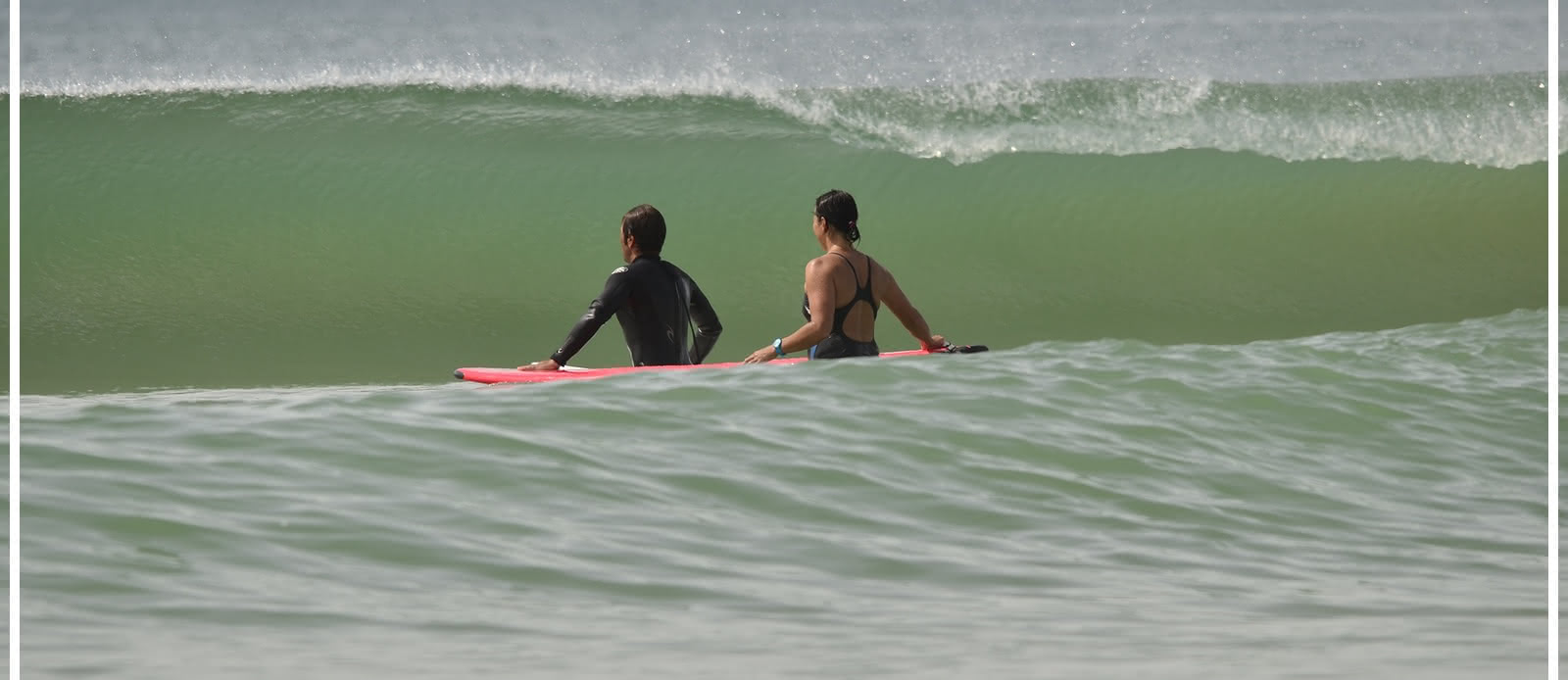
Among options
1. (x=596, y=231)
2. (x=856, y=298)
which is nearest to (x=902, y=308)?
(x=856, y=298)

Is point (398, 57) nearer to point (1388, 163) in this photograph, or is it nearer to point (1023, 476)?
point (1388, 163)

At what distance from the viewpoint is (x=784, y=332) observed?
895 cm

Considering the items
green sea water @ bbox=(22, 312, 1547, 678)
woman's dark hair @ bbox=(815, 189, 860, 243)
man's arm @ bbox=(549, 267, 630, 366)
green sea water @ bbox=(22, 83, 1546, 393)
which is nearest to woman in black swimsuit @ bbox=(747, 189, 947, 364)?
woman's dark hair @ bbox=(815, 189, 860, 243)

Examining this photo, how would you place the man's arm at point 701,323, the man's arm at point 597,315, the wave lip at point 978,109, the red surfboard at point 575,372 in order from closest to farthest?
the red surfboard at point 575,372
the man's arm at point 597,315
the man's arm at point 701,323
the wave lip at point 978,109

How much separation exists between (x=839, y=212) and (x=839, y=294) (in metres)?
0.25

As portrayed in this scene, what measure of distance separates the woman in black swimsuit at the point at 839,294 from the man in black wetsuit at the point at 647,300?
0.30 m

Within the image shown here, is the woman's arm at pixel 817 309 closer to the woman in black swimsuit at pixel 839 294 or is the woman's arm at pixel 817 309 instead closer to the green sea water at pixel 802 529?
the woman in black swimsuit at pixel 839 294

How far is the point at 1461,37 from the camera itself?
37.9 feet

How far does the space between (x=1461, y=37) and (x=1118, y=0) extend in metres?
2.47

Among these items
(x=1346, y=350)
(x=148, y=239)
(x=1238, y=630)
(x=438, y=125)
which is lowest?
(x=1238, y=630)

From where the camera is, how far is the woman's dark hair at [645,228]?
497cm

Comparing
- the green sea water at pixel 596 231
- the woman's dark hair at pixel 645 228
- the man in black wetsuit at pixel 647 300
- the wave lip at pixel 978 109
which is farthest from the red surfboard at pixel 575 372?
the wave lip at pixel 978 109

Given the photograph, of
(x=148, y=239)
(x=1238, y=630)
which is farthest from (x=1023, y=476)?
(x=148, y=239)

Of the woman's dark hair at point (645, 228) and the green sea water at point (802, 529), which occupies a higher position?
the woman's dark hair at point (645, 228)
